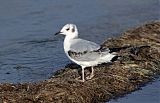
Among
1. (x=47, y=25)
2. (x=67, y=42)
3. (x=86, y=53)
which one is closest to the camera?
(x=86, y=53)

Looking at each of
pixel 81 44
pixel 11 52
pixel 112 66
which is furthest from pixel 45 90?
pixel 11 52

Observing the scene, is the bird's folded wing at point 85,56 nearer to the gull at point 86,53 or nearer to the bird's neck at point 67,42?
the gull at point 86,53

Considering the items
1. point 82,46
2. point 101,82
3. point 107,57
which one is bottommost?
point 101,82

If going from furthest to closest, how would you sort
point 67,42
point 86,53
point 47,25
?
1. point 47,25
2. point 67,42
3. point 86,53

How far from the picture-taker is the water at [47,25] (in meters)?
10.8

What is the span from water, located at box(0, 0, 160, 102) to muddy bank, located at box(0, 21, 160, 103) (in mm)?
854

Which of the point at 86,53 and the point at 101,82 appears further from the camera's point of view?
the point at 101,82

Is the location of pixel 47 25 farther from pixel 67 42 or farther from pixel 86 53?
pixel 86 53

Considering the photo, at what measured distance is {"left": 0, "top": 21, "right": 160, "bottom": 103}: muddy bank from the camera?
27.5 feet

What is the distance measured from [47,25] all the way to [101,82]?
4.60 meters

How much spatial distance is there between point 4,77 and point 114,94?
7.19 ft

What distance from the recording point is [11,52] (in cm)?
1170

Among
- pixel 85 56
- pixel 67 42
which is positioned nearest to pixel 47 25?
pixel 67 42

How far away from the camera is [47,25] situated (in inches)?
527
